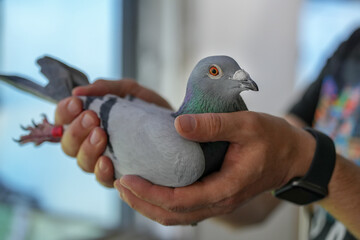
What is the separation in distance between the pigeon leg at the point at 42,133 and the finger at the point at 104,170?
13 centimetres

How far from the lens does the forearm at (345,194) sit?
1.93 ft

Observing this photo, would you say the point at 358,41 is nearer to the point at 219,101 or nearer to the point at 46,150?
the point at 219,101

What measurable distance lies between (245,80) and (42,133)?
44 cm

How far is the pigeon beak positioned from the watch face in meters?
0.24

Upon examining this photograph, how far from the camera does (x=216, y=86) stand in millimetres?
479

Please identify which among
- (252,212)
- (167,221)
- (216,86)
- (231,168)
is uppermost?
(216,86)

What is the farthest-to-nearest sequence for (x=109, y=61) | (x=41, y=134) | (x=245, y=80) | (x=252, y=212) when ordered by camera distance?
(x=252, y=212) → (x=109, y=61) → (x=41, y=134) → (x=245, y=80)

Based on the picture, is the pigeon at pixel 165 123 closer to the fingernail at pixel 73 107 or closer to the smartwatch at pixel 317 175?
the fingernail at pixel 73 107

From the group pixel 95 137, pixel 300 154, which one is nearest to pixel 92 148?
pixel 95 137

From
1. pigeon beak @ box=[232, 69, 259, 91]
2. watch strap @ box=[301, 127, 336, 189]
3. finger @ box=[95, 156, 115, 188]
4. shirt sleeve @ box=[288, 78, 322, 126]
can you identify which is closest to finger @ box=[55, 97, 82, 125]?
finger @ box=[95, 156, 115, 188]

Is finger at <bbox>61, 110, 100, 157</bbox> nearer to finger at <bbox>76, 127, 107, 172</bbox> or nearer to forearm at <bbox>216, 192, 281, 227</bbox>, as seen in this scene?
finger at <bbox>76, 127, 107, 172</bbox>

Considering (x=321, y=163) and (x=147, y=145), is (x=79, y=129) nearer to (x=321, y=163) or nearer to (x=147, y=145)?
(x=147, y=145)

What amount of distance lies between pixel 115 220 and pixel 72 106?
631 mm

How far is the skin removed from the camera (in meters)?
0.49
